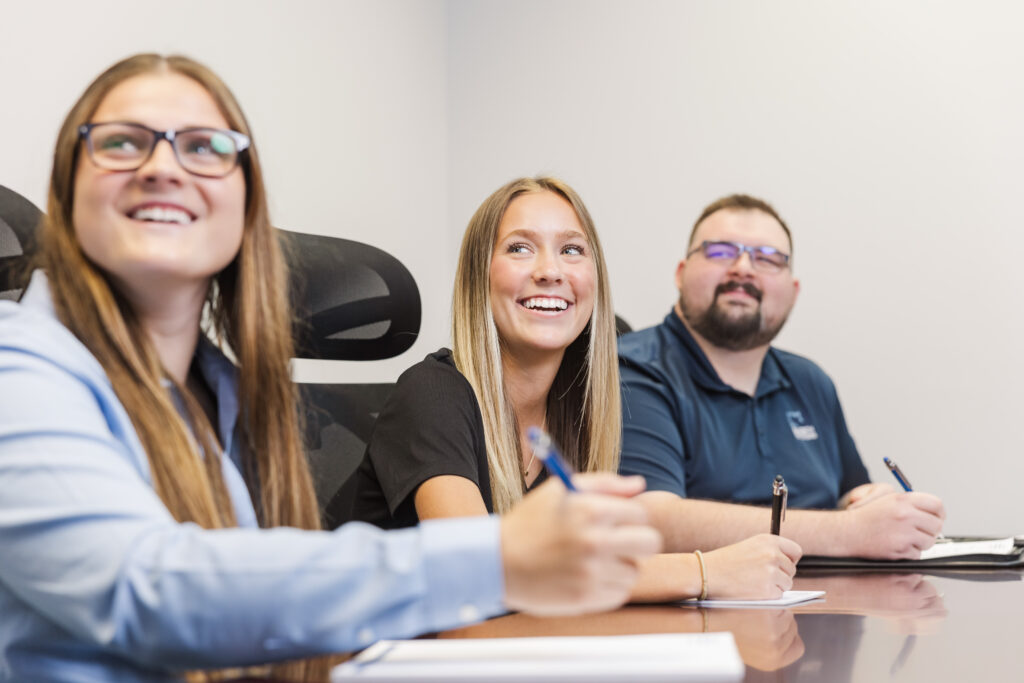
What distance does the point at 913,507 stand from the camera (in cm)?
167

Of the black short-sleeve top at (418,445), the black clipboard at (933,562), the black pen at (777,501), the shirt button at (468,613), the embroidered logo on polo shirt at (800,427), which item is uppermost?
the shirt button at (468,613)

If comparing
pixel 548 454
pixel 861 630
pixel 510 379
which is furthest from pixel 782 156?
pixel 548 454

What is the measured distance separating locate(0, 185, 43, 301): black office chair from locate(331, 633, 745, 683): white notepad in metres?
0.65

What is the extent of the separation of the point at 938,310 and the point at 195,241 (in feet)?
7.93

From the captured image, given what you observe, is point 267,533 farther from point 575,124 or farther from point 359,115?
point 575,124

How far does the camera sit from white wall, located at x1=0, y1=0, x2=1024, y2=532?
2.69 meters

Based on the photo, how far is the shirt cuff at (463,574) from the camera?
2.11 feet

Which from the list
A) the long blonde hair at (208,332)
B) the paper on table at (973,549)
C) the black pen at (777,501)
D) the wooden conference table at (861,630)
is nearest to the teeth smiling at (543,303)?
the black pen at (777,501)

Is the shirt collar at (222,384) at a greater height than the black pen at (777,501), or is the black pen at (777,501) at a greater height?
the shirt collar at (222,384)

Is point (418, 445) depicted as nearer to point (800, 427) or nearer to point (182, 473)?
point (182, 473)

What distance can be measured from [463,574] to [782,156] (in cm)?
252

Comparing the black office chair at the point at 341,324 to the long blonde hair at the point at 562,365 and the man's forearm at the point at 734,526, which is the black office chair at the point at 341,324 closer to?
the long blonde hair at the point at 562,365

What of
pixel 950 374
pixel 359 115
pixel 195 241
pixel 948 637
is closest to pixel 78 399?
pixel 195 241

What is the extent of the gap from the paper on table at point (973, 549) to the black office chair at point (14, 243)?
146 centimetres
